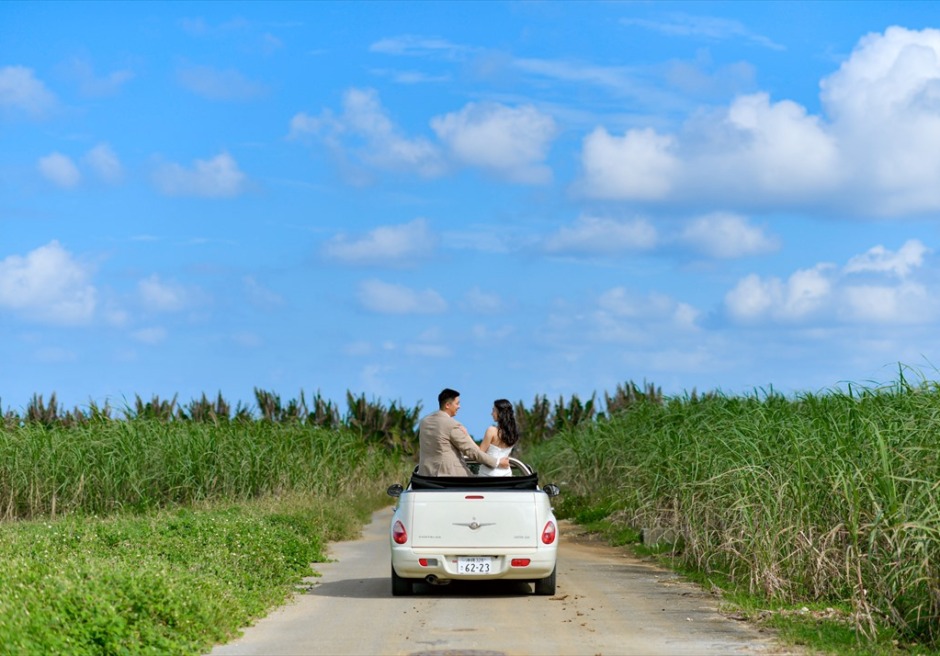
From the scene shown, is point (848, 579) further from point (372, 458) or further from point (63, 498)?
point (372, 458)

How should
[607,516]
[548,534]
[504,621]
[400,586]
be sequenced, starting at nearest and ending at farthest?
1. [504,621]
2. [548,534]
3. [400,586]
4. [607,516]

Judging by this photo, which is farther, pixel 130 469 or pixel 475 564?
pixel 130 469

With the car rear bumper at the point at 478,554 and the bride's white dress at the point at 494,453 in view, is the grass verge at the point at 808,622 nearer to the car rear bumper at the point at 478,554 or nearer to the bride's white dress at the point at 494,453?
the car rear bumper at the point at 478,554

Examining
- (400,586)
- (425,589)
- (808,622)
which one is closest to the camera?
(808,622)

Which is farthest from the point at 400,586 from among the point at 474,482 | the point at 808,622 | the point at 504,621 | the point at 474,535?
the point at 808,622

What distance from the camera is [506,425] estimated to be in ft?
53.0

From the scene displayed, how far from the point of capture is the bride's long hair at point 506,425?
634 inches

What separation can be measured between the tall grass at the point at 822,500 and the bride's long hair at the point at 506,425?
2602 millimetres

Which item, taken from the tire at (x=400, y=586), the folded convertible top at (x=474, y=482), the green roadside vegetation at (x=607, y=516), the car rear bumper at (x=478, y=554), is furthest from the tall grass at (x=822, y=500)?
the tire at (x=400, y=586)

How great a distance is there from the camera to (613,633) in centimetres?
1075

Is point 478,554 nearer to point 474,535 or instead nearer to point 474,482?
point 474,535

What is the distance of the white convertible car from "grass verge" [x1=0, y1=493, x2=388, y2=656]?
1656 millimetres

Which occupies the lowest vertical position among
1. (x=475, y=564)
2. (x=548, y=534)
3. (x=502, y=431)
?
(x=475, y=564)

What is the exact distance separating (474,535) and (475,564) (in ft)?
1.06
